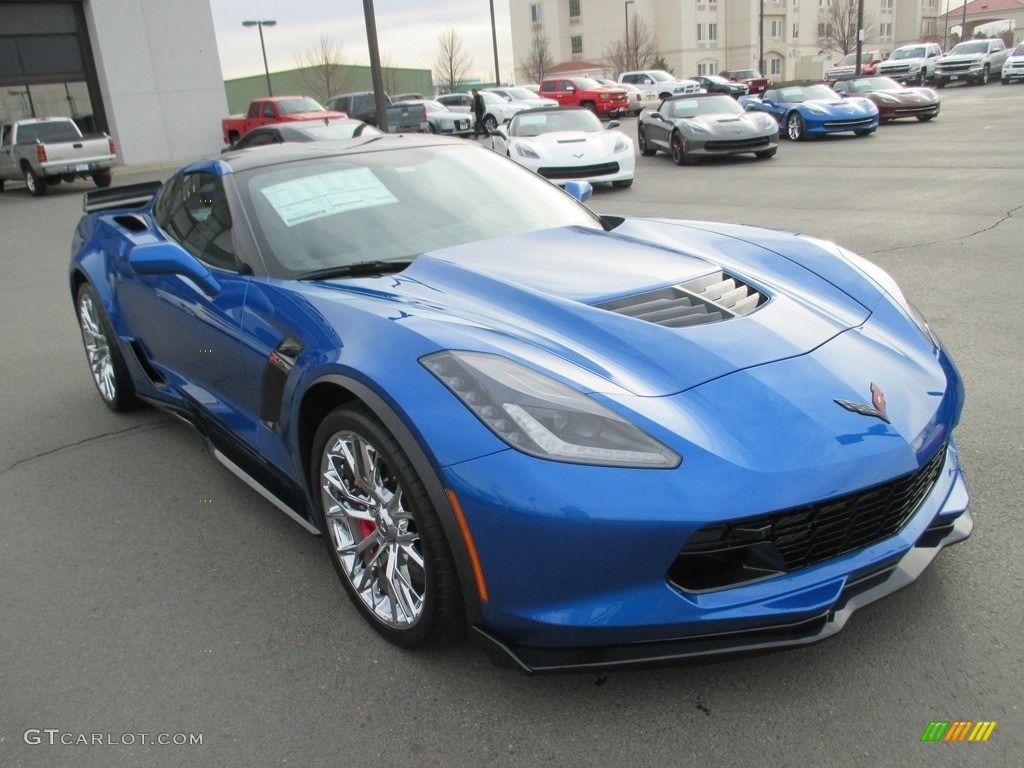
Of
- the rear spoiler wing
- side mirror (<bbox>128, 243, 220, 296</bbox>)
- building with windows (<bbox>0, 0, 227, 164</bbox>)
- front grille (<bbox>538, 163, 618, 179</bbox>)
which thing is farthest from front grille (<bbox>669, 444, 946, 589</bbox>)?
building with windows (<bbox>0, 0, 227, 164</bbox>)

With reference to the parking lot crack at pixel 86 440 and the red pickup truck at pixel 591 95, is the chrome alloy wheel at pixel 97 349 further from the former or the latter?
the red pickup truck at pixel 591 95

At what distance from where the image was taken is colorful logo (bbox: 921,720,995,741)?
82.3 inches

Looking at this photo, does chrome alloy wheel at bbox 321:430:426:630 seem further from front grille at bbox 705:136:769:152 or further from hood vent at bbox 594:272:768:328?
front grille at bbox 705:136:769:152

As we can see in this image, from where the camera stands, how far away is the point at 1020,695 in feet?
7.23

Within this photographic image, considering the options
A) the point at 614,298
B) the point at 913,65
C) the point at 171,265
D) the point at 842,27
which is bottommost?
the point at 913,65

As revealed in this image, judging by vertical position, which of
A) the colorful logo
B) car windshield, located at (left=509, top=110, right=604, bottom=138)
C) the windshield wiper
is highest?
the windshield wiper

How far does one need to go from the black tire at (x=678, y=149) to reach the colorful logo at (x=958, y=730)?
15593 mm

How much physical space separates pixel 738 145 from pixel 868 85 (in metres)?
9.20

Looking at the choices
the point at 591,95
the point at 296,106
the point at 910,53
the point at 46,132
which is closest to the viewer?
the point at 46,132

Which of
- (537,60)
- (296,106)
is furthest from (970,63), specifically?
(537,60)

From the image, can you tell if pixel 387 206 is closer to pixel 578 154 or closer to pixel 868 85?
pixel 578 154

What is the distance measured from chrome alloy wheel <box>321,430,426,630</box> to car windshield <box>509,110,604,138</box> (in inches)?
500

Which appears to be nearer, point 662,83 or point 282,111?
point 282,111

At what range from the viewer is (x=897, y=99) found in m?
22.3
